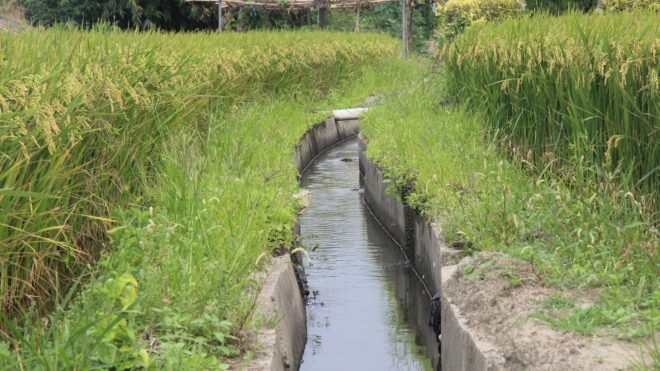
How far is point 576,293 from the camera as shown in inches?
201

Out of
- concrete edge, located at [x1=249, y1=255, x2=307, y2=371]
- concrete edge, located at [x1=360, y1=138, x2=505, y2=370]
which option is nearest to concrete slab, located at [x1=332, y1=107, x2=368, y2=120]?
concrete edge, located at [x1=360, y1=138, x2=505, y2=370]

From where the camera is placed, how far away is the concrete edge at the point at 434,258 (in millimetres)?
5055

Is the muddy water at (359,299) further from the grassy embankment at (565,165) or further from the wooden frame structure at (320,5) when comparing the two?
the wooden frame structure at (320,5)

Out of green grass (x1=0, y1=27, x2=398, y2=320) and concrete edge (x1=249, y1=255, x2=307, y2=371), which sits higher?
green grass (x1=0, y1=27, x2=398, y2=320)

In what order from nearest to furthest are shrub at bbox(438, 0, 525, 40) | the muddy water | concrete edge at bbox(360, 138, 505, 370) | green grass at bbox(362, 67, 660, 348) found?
green grass at bbox(362, 67, 660, 348) → concrete edge at bbox(360, 138, 505, 370) → the muddy water → shrub at bbox(438, 0, 525, 40)

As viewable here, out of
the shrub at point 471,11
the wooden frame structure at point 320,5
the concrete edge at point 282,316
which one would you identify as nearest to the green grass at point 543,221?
the concrete edge at point 282,316

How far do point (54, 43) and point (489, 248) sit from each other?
3349 millimetres

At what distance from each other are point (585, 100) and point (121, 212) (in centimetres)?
300

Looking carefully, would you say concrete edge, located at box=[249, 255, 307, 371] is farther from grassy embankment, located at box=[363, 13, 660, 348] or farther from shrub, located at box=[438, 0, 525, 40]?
shrub, located at box=[438, 0, 525, 40]

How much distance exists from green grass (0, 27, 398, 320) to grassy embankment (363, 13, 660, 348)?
6.83 feet

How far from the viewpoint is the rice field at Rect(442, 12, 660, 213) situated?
6.10 m

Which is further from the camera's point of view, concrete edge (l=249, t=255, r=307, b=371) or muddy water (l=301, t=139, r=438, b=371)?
muddy water (l=301, t=139, r=438, b=371)

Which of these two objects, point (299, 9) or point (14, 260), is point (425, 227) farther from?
point (299, 9)

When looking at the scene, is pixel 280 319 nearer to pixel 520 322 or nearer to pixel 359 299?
pixel 520 322
